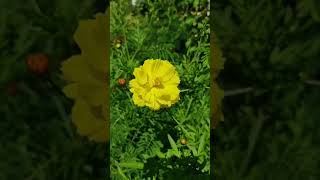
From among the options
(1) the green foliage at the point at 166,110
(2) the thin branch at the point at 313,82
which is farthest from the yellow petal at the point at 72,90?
(2) the thin branch at the point at 313,82

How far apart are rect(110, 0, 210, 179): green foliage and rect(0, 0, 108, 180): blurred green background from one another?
265mm

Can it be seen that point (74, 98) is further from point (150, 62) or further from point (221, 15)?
point (221, 15)

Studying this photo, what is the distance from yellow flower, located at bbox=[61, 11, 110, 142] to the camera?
4.52 feet

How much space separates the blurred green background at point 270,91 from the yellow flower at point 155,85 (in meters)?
0.30

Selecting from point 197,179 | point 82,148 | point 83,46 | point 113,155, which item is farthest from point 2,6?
point 197,179

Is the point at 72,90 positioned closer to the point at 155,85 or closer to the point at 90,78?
the point at 90,78

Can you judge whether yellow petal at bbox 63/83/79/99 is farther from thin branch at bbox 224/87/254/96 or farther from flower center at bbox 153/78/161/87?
thin branch at bbox 224/87/254/96

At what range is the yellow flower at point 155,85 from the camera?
1.20m

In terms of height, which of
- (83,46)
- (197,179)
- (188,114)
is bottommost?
(197,179)

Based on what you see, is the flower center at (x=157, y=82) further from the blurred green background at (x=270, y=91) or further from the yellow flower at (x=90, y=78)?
the blurred green background at (x=270, y=91)

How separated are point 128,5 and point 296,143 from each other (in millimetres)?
552

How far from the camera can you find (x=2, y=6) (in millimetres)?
1455

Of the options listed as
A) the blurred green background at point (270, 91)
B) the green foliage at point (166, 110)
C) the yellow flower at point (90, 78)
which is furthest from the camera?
the blurred green background at point (270, 91)

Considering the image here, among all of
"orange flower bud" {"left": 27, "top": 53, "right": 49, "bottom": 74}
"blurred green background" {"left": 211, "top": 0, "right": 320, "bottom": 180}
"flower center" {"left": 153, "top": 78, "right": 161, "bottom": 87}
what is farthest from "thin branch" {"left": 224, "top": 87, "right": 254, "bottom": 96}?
"orange flower bud" {"left": 27, "top": 53, "right": 49, "bottom": 74}
